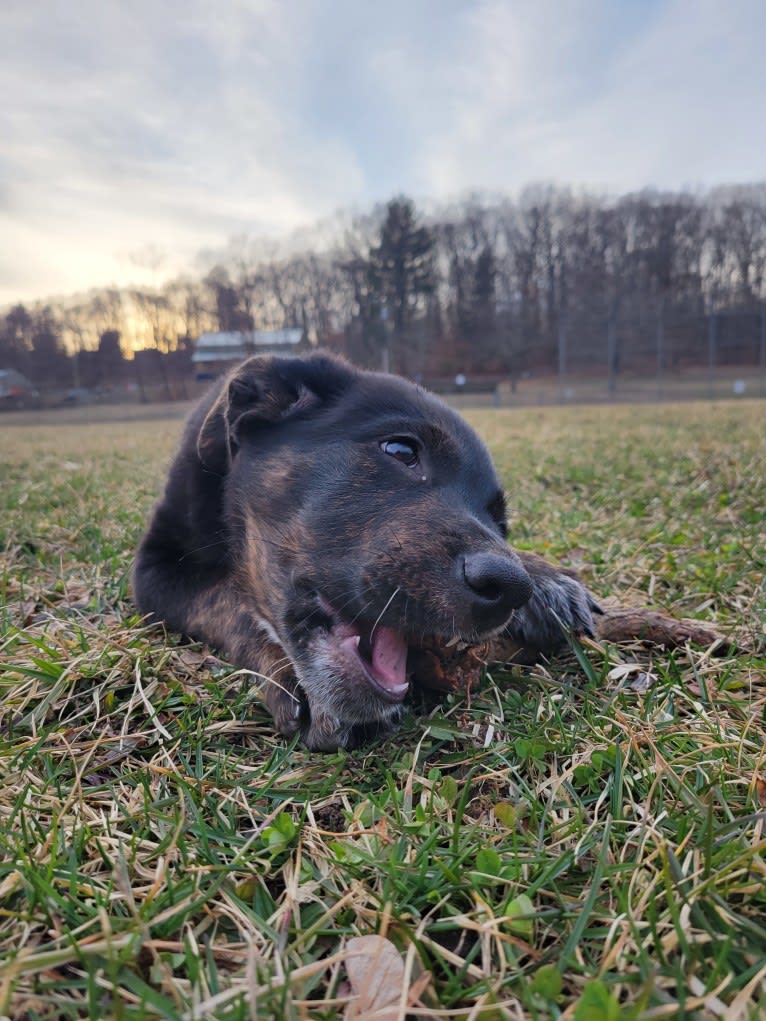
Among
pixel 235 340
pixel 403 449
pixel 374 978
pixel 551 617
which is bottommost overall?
pixel 374 978

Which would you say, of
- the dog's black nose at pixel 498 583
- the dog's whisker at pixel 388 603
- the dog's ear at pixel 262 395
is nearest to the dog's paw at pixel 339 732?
the dog's whisker at pixel 388 603

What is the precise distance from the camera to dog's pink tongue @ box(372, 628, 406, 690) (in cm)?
212

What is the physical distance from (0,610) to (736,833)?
9.77ft

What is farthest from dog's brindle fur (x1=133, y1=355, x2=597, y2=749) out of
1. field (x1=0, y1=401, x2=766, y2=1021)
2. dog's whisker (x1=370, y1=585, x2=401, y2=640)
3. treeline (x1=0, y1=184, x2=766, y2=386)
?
treeline (x1=0, y1=184, x2=766, y2=386)

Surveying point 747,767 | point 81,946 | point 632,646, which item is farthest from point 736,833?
point 81,946

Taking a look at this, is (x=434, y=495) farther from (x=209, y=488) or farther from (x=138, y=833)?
(x=138, y=833)

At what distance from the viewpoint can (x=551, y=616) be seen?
8.26 ft

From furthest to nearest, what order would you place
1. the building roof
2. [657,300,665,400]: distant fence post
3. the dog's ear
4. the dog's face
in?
[657,300,665,400]: distant fence post → the building roof → the dog's ear → the dog's face

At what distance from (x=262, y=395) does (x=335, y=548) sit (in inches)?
33.3

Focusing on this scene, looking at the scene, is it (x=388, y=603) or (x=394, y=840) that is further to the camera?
(x=388, y=603)

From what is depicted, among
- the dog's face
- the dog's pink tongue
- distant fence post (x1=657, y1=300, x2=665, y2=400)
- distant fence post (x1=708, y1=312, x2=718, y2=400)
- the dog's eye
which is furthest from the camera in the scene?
distant fence post (x1=657, y1=300, x2=665, y2=400)

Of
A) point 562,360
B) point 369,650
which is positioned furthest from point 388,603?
point 562,360

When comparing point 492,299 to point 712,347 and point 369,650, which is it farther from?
point 369,650

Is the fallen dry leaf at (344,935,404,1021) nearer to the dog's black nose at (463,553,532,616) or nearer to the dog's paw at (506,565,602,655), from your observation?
the dog's black nose at (463,553,532,616)
